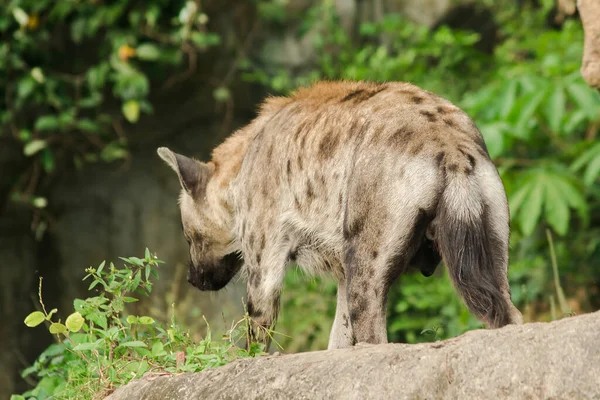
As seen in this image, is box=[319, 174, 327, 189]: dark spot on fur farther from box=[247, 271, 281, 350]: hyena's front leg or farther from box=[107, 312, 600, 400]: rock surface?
box=[107, 312, 600, 400]: rock surface

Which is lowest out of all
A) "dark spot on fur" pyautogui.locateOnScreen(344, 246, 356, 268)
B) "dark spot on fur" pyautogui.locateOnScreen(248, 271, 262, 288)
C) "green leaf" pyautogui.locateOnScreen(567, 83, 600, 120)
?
"dark spot on fur" pyautogui.locateOnScreen(248, 271, 262, 288)

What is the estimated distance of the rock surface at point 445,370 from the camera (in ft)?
8.64

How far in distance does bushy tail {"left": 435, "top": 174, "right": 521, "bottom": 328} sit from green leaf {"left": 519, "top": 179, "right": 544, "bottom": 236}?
9.44ft

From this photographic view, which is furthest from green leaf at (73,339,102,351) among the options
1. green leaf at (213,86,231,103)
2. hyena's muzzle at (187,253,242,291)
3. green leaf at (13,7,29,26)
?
green leaf at (213,86,231,103)

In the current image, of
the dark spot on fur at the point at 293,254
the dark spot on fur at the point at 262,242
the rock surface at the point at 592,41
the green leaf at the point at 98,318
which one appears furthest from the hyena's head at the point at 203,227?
the rock surface at the point at 592,41

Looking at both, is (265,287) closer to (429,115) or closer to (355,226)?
(355,226)

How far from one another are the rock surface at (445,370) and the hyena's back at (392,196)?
1.96ft

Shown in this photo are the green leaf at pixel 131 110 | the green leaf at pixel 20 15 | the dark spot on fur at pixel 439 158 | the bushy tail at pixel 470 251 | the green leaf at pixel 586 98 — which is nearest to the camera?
the bushy tail at pixel 470 251

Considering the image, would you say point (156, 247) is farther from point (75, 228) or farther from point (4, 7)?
point (4, 7)

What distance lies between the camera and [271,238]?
4727mm

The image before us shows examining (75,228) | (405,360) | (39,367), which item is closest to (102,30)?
(75,228)

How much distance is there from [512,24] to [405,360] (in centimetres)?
662

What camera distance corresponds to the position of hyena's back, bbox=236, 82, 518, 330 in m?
3.65

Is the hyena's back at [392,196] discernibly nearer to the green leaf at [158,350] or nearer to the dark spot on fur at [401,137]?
the dark spot on fur at [401,137]
